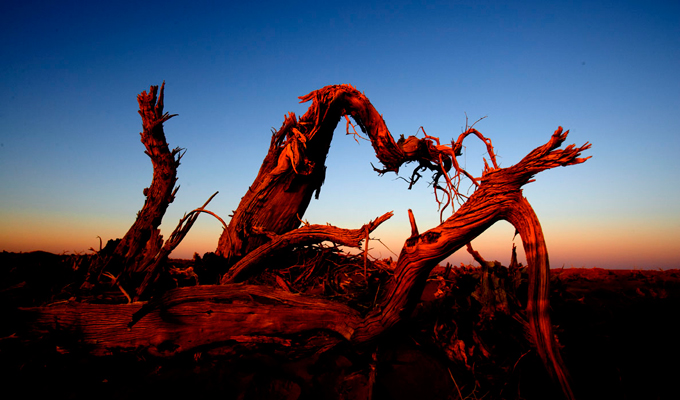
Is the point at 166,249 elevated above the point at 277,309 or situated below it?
above

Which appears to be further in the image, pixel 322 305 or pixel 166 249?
pixel 166 249

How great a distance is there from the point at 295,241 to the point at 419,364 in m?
2.00

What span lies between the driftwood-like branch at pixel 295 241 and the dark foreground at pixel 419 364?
1.11 metres

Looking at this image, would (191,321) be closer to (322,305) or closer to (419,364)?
(322,305)

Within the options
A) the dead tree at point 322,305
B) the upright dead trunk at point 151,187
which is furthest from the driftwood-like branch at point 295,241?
the upright dead trunk at point 151,187

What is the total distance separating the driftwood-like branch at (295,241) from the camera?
3799mm

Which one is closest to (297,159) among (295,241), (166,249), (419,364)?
(295,241)

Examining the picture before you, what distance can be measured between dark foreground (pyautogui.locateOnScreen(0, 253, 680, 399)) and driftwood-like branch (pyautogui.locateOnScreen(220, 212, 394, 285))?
1.11 meters

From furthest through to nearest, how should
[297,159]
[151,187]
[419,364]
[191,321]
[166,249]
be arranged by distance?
[151,187] < [297,159] < [166,249] < [191,321] < [419,364]

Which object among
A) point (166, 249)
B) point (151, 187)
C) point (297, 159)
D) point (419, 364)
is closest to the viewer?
point (419, 364)

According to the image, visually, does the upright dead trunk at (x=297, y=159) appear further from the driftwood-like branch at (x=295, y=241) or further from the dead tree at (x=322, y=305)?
the driftwood-like branch at (x=295, y=241)

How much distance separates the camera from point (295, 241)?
4.13 m

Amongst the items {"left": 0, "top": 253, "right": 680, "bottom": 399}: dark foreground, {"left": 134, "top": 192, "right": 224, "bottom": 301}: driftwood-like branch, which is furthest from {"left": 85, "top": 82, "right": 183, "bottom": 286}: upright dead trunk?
{"left": 0, "top": 253, "right": 680, "bottom": 399}: dark foreground

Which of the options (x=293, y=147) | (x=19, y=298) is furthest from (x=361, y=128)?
(x=19, y=298)
